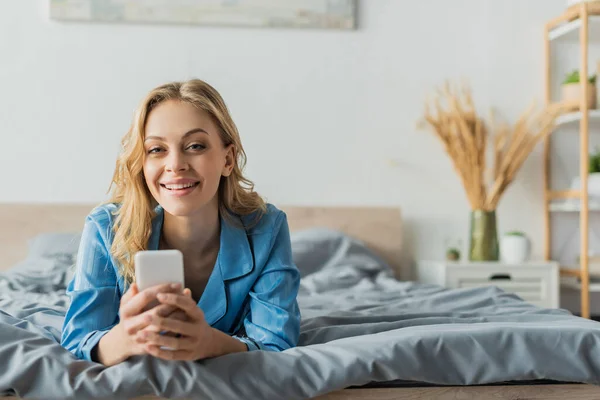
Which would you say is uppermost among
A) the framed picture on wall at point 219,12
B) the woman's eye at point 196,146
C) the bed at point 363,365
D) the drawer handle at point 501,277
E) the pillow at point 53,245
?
the framed picture on wall at point 219,12

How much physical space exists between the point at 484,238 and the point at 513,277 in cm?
22

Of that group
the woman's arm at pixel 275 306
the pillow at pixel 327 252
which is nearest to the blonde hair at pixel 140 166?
the woman's arm at pixel 275 306

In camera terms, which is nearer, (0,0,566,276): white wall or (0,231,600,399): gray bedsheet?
(0,231,600,399): gray bedsheet

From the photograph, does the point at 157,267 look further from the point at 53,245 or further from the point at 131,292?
the point at 53,245

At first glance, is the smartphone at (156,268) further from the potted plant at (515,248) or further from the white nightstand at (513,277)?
the potted plant at (515,248)

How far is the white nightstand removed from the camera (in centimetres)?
331

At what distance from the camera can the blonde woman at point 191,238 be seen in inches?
54.9

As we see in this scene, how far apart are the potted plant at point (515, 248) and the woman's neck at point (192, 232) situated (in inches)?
86.4

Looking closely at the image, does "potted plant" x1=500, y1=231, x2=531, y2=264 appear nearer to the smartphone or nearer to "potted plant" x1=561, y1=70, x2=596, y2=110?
"potted plant" x1=561, y1=70, x2=596, y2=110

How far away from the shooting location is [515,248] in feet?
11.2

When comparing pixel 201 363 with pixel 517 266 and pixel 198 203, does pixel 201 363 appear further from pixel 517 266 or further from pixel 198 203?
pixel 517 266

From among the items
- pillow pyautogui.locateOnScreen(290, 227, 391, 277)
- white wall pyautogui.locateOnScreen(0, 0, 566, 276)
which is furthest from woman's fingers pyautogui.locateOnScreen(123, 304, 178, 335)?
white wall pyautogui.locateOnScreen(0, 0, 566, 276)

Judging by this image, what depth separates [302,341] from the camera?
1596 mm

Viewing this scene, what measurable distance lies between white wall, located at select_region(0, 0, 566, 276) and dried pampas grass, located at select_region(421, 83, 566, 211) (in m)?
0.19
